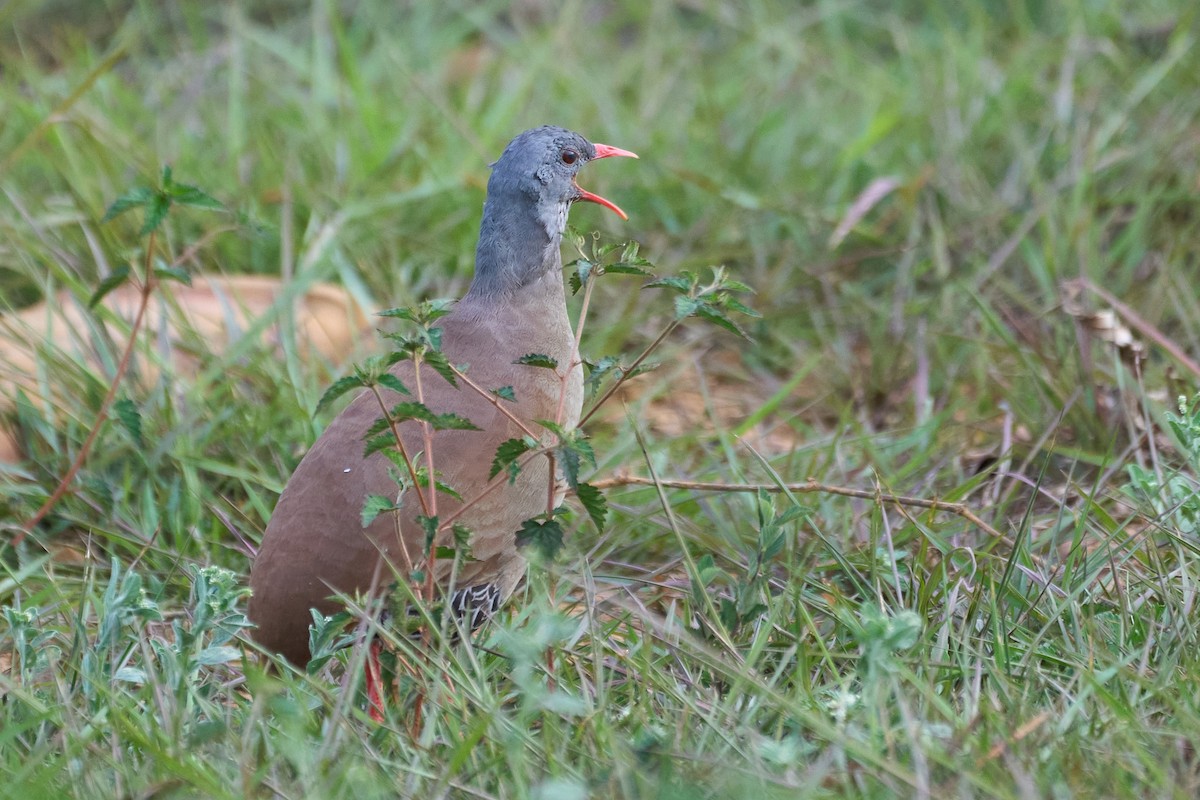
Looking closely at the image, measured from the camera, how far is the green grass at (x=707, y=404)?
2059mm

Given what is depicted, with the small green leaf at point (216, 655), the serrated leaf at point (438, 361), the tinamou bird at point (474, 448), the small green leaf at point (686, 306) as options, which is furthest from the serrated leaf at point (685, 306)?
the small green leaf at point (216, 655)

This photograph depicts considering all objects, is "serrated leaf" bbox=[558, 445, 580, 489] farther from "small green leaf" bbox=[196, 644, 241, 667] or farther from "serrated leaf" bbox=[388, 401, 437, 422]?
"small green leaf" bbox=[196, 644, 241, 667]

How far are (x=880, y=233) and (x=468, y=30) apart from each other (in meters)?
2.63

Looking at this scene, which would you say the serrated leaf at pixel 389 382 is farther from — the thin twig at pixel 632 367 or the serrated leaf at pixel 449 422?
the thin twig at pixel 632 367

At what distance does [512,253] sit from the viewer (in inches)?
113

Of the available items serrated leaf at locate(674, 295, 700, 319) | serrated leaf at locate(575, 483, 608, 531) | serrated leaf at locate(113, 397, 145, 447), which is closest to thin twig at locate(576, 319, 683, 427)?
serrated leaf at locate(674, 295, 700, 319)

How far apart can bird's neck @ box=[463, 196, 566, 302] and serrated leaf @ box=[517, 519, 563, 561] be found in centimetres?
72

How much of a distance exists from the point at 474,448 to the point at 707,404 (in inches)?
42.4

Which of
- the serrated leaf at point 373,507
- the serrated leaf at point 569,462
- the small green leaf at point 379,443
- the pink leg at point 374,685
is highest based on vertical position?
the serrated leaf at point 569,462

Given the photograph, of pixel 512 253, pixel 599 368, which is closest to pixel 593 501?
pixel 599 368

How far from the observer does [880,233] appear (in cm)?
456

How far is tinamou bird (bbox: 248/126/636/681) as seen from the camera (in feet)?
8.13

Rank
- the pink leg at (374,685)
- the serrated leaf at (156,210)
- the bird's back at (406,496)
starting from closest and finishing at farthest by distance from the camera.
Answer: the pink leg at (374,685), the bird's back at (406,496), the serrated leaf at (156,210)

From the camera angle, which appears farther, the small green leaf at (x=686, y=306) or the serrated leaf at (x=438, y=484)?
the serrated leaf at (x=438, y=484)
